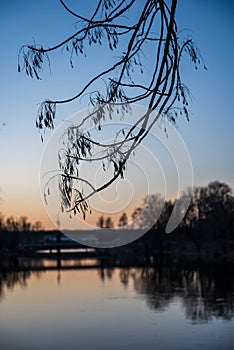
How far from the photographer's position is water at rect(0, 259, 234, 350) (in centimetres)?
1021

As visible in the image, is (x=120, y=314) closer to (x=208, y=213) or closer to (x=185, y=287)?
(x=185, y=287)

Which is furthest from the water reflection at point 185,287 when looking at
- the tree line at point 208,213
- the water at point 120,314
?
the tree line at point 208,213

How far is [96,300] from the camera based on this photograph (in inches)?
622

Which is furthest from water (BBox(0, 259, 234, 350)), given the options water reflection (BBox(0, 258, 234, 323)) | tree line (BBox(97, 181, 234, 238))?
tree line (BBox(97, 181, 234, 238))

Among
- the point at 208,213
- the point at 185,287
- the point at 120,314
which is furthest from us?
the point at 208,213

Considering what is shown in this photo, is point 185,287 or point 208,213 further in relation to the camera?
point 208,213

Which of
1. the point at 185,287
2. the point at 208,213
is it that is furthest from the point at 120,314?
the point at 208,213

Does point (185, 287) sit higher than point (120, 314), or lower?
higher

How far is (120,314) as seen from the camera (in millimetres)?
13125

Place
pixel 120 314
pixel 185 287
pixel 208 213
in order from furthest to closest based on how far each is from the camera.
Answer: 1. pixel 208 213
2. pixel 185 287
3. pixel 120 314

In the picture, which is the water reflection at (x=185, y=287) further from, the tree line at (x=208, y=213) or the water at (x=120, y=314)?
the tree line at (x=208, y=213)

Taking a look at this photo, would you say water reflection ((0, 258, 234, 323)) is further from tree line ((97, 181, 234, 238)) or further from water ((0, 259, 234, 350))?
tree line ((97, 181, 234, 238))

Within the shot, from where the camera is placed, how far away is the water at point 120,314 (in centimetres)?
1021

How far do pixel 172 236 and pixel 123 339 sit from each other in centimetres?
3605
